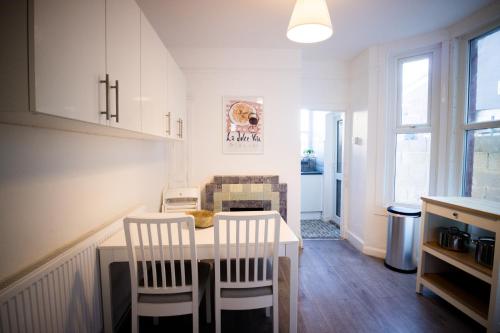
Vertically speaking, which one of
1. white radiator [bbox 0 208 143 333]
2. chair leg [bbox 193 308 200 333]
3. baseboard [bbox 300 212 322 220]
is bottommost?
baseboard [bbox 300 212 322 220]

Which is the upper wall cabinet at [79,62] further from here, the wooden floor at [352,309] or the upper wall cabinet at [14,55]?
the wooden floor at [352,309]

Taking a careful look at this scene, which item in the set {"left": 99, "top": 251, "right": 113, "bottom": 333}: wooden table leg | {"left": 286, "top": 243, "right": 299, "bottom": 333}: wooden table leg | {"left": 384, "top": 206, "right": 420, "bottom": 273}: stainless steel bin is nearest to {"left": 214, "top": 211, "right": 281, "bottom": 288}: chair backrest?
{"left": 286, "top": 243, "right": 299, "bottom": 333}: wooden table leg

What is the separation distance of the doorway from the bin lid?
1314 mm

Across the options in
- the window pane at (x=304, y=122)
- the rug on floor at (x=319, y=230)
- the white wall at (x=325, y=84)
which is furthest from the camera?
the window pane at (x=304, y=122)

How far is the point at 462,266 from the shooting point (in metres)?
1.98

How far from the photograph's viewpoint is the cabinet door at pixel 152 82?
5.40 ft

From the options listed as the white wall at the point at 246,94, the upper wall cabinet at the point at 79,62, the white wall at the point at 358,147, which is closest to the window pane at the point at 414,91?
the white wall at the point at 358,147

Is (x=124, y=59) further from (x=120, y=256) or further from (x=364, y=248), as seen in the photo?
(x=364, y=248)

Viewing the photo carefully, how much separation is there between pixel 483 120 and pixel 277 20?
225 cm

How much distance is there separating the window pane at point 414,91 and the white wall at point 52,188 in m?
3.21

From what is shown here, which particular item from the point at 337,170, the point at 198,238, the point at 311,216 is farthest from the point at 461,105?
the point at 311,216

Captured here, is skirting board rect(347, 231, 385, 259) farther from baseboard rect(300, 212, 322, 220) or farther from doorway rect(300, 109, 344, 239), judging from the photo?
baseboard rect(300, 212, 322, 220)

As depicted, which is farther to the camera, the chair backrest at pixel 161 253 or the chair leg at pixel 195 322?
the chair leg at pixel 195 322

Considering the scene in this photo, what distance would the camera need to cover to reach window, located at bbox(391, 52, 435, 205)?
9.59ft
